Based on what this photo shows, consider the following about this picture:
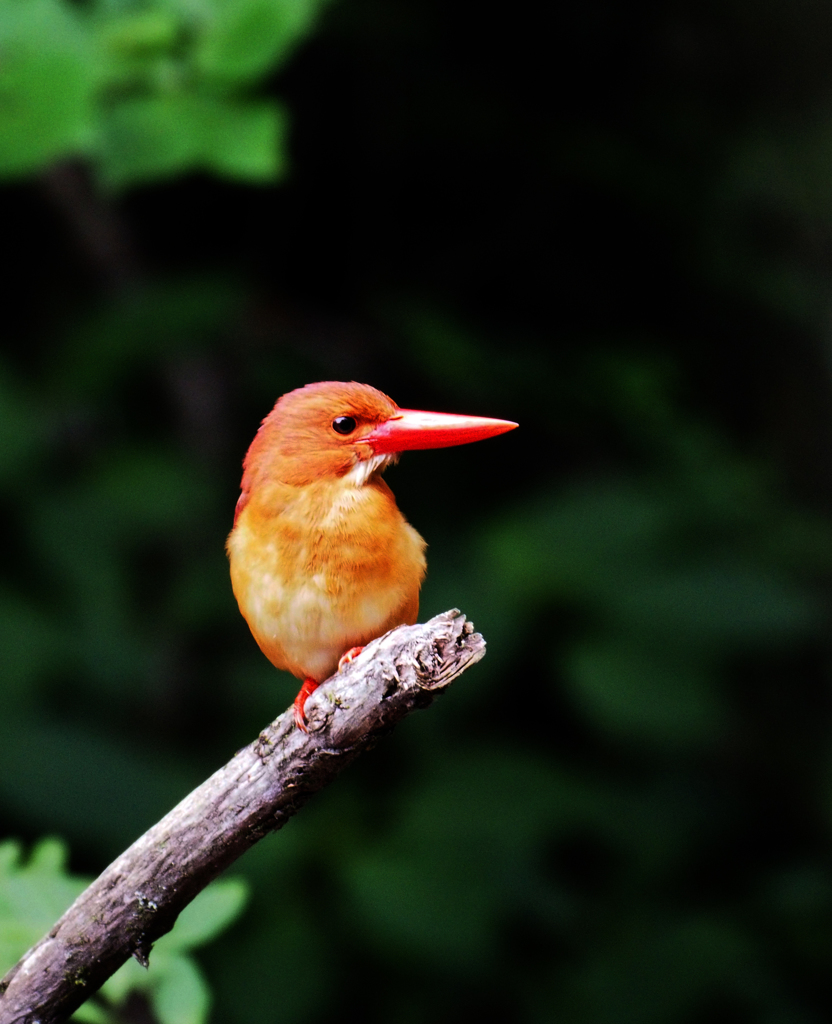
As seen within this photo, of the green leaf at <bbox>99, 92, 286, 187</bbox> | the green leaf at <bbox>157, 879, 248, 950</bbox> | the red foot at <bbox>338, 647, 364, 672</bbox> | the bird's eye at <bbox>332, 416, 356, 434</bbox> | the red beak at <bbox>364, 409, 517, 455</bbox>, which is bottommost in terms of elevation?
the green leaf at <bbox>157, 879, 248, 950</bbox>

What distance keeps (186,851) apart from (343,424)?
69 cm

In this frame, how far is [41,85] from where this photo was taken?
7.98 feet

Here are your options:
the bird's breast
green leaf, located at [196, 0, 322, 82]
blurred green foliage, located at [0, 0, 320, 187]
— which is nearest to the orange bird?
the bird's breast

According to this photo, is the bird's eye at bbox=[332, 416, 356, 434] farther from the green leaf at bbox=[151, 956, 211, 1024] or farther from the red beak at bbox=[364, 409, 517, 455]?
the green leaf at bbox=[151, 956, 211, 1024]

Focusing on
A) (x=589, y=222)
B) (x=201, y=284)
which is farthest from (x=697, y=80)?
(x=201, y=284)

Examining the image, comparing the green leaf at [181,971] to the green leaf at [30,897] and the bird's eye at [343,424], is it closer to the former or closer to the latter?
the green leaf at [30,897]

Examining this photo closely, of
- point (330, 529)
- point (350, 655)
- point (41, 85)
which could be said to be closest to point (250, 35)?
point (41, 85)

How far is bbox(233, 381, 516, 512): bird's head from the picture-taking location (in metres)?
1.79

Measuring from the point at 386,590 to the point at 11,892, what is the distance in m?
0.86

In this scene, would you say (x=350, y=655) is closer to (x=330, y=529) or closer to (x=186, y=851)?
(x=330, y=529)

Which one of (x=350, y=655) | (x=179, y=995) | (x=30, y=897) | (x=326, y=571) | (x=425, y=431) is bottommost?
(x=179, y=995)

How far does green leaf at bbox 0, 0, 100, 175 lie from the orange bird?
0.96m

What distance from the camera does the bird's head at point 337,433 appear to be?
179 cm

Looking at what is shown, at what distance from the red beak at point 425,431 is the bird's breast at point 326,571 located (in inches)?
3.9
